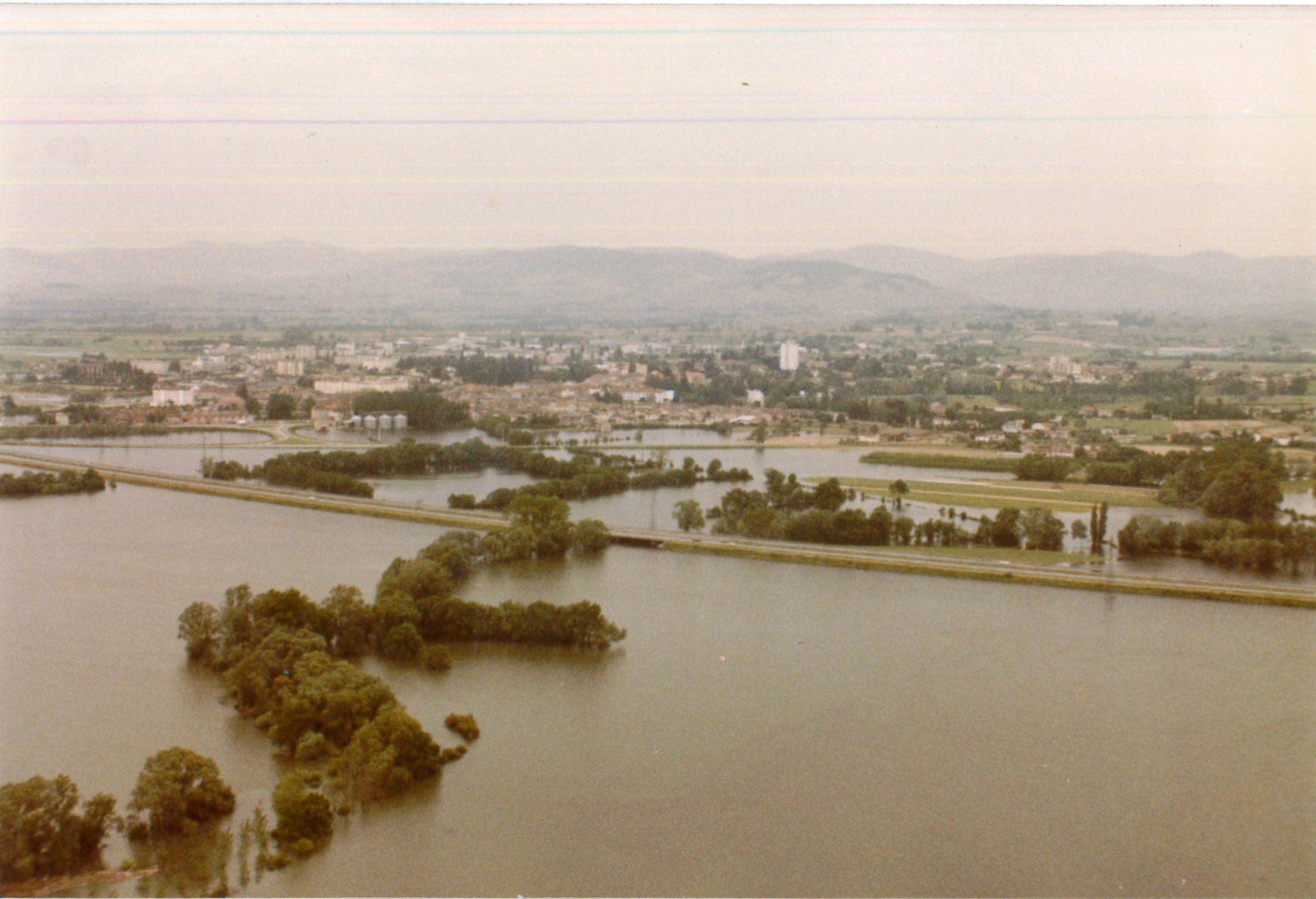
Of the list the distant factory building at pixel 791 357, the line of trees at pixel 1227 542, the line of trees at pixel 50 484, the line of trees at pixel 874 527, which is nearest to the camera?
the line of trees at pixel 1227 542

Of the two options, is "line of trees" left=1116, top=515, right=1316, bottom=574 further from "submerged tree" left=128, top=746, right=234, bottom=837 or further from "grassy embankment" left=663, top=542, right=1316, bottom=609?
"submerged tree" left=128, top=746, right=234, bottom=837

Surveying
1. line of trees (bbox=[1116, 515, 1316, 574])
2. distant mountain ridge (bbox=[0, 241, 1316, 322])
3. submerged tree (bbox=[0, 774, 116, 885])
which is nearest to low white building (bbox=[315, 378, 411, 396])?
distant mountain ridge (bbox=[0, 241, 1316, 322])

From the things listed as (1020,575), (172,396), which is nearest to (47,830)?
(1020,575)

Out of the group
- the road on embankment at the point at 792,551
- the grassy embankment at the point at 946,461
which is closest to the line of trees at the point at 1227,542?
the road on embankment at the point at 792,551

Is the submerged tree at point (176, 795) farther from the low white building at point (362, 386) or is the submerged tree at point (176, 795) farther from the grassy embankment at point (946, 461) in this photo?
the low white building at point (362, 386)

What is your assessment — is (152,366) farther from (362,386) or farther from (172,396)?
(362,386)

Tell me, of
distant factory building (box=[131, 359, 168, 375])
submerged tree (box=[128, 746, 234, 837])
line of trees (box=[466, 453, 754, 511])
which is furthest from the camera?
distant factory building (box=[131, 359, 168, 375])

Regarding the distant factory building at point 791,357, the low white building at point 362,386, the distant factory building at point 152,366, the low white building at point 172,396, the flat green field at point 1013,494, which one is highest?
the distant factory building at point 791,357
